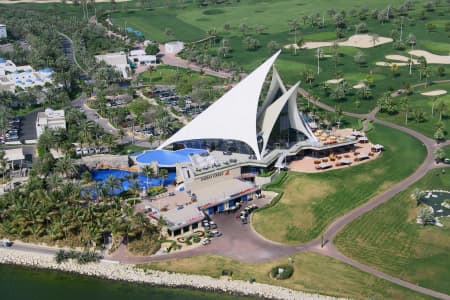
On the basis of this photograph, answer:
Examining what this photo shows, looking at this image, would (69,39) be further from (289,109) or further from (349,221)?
(349,221)

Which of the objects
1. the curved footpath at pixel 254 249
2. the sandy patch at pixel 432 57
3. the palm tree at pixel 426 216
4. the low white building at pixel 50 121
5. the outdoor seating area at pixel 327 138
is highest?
the sandy patch at pixel 432 57

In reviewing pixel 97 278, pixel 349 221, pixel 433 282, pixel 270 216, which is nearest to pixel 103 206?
pixel 97 278

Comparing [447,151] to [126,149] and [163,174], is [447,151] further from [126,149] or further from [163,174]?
[126,149]

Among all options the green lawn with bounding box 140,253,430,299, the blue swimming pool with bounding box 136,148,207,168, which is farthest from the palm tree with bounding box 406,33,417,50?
the green lawn with bounding box 140,253,430,299

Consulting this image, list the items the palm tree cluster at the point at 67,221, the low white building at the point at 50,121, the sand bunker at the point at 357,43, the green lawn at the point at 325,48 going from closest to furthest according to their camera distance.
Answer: the palm tree cluster at the point at 67,221
the low white building at the point at 50,121
the green lawn at the point at 325,48
the sand bunker at the point at 357,43

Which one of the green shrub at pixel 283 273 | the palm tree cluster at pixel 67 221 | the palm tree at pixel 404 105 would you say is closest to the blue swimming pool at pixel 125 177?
the palm tree cluster at pixel 67 221

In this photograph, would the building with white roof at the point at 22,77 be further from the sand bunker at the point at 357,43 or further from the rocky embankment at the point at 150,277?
the sand bunker at the point at 357,43
